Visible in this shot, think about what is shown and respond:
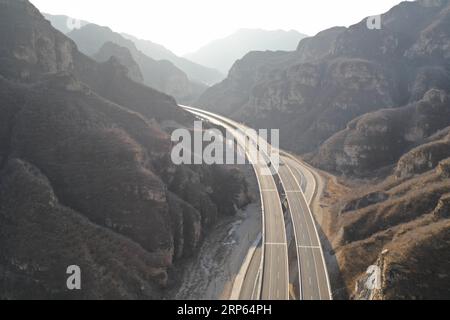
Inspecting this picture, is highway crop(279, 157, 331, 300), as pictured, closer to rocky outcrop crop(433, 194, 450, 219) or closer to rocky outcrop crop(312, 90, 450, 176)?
rocky outcrop crop(433, 194, 450, 219)

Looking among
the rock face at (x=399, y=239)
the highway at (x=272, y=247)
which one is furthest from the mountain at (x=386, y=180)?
the highway at (x=272, y=247)

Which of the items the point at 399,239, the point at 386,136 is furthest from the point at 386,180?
the point at 399,239

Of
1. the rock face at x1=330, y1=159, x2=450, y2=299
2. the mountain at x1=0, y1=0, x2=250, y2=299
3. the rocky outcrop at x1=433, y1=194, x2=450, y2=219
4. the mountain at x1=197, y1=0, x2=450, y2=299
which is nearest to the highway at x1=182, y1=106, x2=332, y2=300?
the mountain at x1=197, y1=0, x2=450, y2=299

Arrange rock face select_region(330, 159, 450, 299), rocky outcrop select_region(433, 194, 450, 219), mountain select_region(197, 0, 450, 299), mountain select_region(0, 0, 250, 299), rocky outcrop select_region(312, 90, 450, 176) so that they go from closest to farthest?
rock face select_region(330, 159, 450, 299)
mountain select_region(197, 0, 450, 299)
mountain select_region(0, 0, 250, 299)
rocky outcrop select_region(433, 194, 450, 219)
rocky outcrop select_region(312, 90, 450, 176)

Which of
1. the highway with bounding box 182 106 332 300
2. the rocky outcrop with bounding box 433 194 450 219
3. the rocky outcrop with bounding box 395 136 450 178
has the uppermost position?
the rocky outcrop with bounding box 395 136 450 178

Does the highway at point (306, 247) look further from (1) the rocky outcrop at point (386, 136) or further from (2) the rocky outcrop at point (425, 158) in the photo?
(1) the rocky outcrop at point (386, 136)
